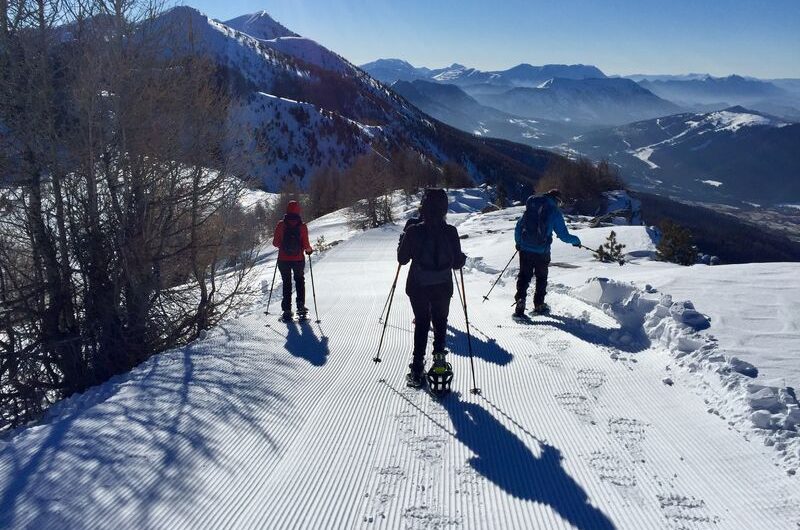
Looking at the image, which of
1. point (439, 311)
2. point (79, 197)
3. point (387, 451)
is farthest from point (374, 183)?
point (387, 451)

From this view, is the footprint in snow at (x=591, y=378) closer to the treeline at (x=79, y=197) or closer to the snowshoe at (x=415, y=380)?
the snowshoe at (x=415, y=380)

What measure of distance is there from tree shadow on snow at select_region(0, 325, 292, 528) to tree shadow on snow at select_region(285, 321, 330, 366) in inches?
18.3

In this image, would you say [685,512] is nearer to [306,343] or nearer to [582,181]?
[306,343]

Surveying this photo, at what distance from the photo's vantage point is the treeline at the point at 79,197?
791cm

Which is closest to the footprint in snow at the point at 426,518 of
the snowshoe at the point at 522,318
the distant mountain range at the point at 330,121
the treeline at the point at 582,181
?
the snowshoe at the point at 522,318

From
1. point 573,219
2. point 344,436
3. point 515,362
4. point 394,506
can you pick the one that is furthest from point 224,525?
point 573,219

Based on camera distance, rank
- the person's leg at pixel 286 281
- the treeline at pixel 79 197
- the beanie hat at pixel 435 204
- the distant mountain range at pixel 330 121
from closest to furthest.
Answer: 1. the beanie hat at pixel 435 204
2. the treeline at pixel 79 197
3. the person's leg at pixel 286 281
4. the distant mountain range at pixel 330 121

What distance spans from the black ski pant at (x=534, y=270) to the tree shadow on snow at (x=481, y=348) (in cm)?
130

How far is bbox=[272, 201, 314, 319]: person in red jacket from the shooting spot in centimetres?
Answer: 882

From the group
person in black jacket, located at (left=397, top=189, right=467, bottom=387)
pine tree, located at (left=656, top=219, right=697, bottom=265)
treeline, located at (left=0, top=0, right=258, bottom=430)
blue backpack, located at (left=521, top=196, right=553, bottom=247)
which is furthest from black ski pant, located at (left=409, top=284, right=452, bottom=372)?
pine tree, located at (left=656, top=219, right=697, bottom=265)

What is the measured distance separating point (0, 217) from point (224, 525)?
7.20 m

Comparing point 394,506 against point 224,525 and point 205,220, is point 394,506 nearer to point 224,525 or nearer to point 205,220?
point 224,525

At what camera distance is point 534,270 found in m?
8.51

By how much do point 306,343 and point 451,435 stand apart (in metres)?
3.38
